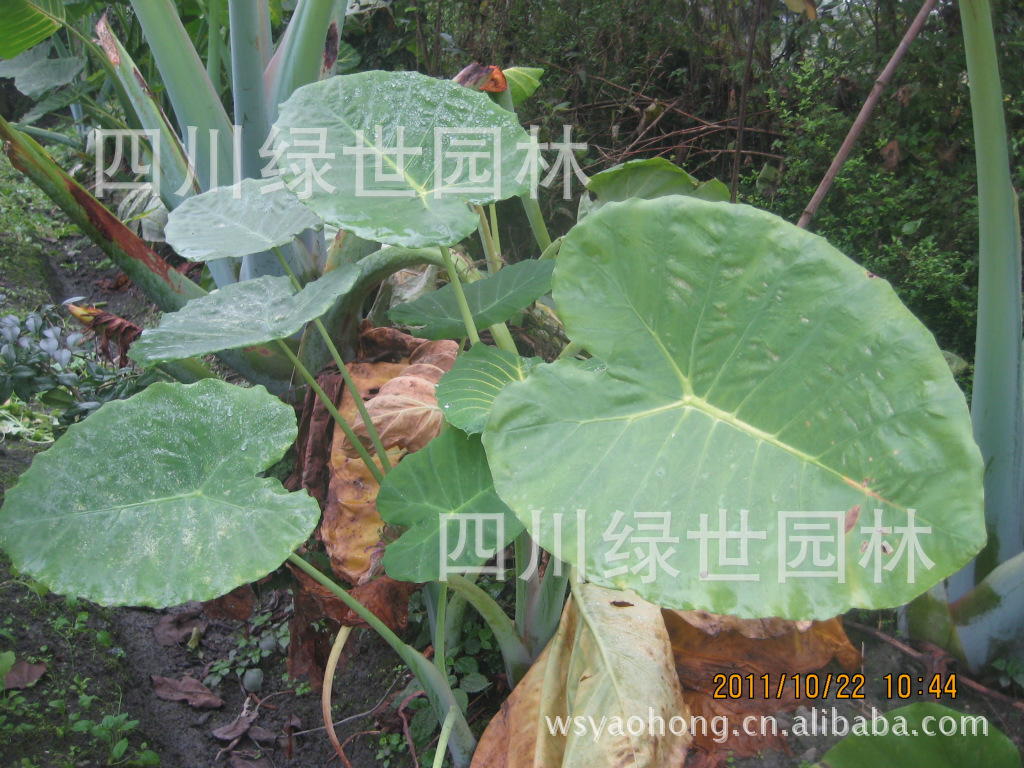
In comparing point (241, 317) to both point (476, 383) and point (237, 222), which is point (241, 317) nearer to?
point (237, 222)

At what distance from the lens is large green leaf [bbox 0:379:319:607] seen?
2.52ft

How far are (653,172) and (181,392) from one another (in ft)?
3.18

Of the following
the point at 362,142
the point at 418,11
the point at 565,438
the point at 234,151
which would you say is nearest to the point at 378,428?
the point at 362,142

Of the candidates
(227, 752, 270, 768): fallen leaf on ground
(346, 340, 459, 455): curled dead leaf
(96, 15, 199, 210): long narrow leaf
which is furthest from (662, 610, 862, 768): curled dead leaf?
(96, 15, 199, 210): long narrow leaf

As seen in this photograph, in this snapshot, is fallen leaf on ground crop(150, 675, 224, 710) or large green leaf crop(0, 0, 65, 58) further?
large green leaf crop(0, 0, 65, 58)

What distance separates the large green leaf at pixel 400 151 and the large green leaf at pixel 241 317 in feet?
0.42

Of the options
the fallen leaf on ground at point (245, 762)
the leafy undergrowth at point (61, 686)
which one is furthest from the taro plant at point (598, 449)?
the leafy undergrowth at point (61, 686)

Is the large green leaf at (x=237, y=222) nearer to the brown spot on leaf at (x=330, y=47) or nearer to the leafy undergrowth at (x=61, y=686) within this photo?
the brown spot on leaf at (x=330, y=47)

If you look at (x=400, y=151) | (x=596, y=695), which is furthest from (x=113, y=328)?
(x=596, y=695)

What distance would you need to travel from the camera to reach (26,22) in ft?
6.64

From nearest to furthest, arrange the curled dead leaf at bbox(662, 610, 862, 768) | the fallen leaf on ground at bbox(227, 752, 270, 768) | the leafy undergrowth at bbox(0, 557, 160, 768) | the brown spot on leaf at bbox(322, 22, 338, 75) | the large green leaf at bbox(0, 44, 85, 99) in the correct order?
the curled dead leaf at bbox(662, 610, 862, 768) < the leafy undergrowth at bbox(0, 557, 160, 768) < the fallen leaf on ground at bbox(227, 752, 270, 768) < the brown spot on leaf at bbox(322, 22, 338, 75) < the large green leaf at bbox(0, 44, 85, 99)

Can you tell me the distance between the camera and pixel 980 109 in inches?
37.3

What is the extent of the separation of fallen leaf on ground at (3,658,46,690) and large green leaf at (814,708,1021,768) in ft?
4.59

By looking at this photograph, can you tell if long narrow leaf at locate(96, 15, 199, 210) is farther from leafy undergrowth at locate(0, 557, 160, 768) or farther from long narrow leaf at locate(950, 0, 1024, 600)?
long narrow leaf at locate(950, 0, 1024, 600)
